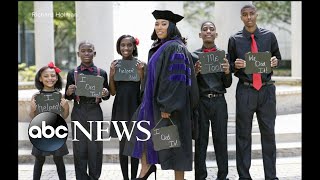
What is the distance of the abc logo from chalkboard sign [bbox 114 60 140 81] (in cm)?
101

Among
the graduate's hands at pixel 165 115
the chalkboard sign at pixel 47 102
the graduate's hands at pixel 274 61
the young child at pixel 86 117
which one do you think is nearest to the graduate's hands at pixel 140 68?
the young child at pixel 86 117

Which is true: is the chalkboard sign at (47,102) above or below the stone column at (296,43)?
below

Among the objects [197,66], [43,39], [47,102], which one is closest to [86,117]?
[47,102]

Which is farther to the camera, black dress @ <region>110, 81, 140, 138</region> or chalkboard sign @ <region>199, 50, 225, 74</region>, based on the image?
black dress @ <region>110, 81, 140, 138</region>

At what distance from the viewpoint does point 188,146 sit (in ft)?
22.4

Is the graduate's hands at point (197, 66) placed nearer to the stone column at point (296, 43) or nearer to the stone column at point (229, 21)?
the stone column at point (229, 21)

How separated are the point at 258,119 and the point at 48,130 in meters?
2.93

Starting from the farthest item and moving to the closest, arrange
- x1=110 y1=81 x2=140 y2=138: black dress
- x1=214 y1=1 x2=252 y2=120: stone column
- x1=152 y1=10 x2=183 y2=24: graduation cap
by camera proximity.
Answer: x1=214 y1=1 x2=252 y2=120: stone column → x1=110 y1=81 x2=140 y2=138: black dress → x1=152 y1=10 x2=183 y2=24: graduation cap

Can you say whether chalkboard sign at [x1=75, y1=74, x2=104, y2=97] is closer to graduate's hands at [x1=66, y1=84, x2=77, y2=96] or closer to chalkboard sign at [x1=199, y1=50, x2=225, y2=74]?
graduate's hands at [x1=66, y1=84, x2=77, y2=96]

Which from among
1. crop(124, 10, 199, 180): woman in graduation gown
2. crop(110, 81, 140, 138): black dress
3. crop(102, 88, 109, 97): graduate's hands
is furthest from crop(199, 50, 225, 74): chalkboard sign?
crop(102, 88, 109, 97): graduate's hands

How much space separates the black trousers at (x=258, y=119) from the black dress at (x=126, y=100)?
4.67 feet

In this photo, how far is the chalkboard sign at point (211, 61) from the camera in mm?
7332

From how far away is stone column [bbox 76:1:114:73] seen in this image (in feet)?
36.7
